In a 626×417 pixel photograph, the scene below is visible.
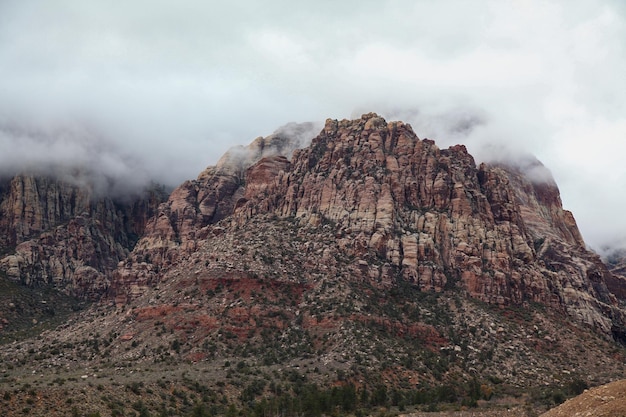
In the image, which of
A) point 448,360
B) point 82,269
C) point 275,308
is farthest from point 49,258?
point 448,360

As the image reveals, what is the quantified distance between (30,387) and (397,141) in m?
110

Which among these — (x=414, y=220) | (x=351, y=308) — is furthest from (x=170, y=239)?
(x=351, y=308)

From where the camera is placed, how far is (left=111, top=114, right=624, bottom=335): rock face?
129000 mm

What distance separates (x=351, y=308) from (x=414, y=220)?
119ft

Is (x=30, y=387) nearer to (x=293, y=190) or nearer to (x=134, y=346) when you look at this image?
(x=134, y=346)

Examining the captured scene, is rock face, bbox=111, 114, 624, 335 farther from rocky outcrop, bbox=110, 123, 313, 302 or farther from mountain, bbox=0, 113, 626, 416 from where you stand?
rocky outcrop, bbox=110, 123, 313, 302

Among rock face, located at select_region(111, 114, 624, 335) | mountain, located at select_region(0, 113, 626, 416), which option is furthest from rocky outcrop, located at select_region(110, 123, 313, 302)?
mountain, located at select_region(0, 113, 626, 416)

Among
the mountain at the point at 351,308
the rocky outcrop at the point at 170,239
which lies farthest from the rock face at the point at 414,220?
the rocky outcrop at the point at 170,239

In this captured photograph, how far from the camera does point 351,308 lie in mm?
110250

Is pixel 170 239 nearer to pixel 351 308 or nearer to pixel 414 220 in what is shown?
pixel 414 220

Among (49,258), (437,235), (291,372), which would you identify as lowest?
(291,372)

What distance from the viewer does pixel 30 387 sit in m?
68.1

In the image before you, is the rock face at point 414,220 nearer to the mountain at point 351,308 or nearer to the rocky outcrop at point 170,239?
the mountain at point 351,308

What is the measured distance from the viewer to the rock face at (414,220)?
423 feet
